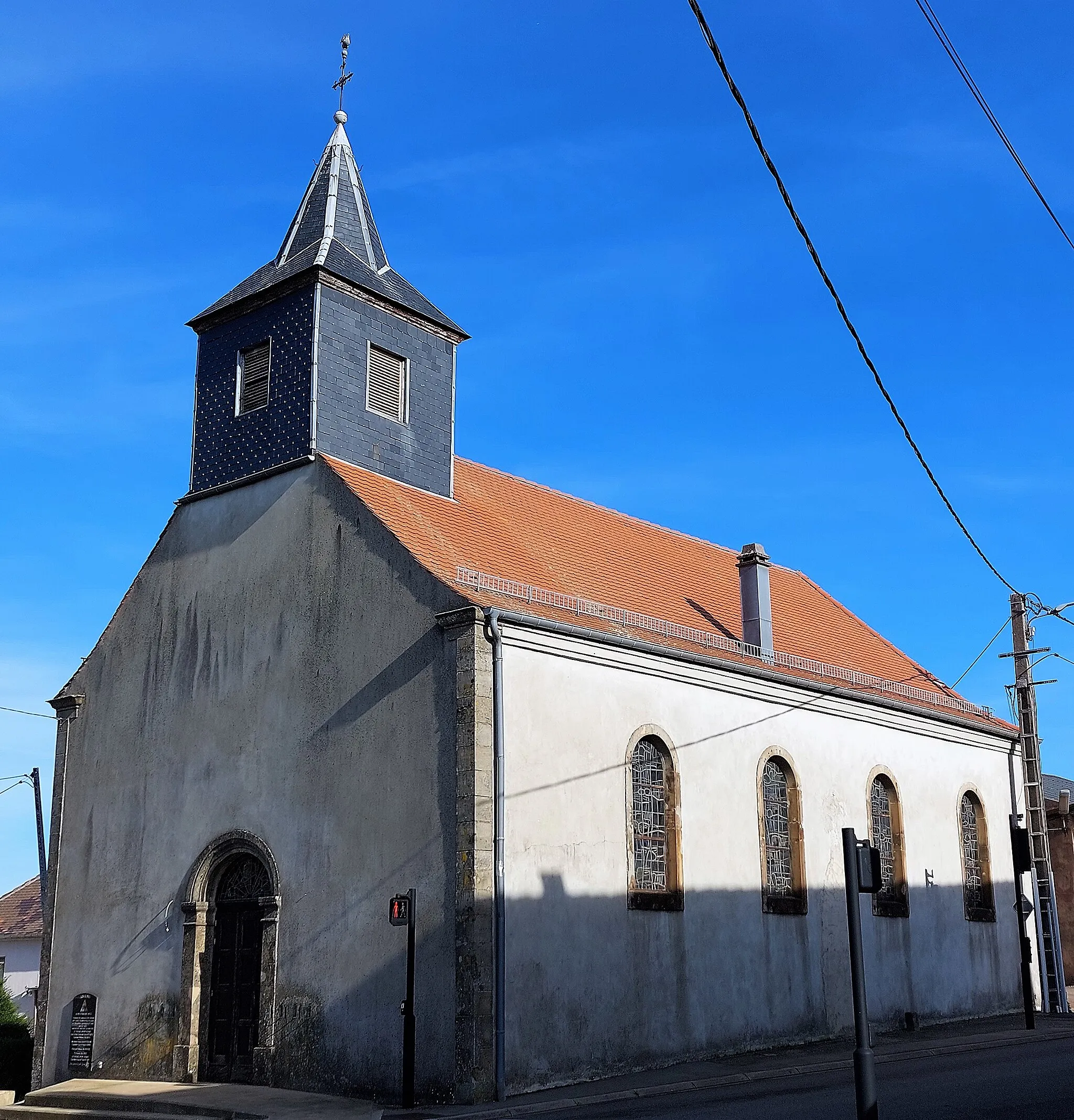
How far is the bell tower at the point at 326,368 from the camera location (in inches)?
782

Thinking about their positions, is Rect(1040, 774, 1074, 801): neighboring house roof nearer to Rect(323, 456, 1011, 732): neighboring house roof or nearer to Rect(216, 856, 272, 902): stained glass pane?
Rect(323, 456, 1011, 732): neighboring house roof

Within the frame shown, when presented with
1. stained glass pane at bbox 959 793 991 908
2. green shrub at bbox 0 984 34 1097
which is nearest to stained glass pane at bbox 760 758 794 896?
stained glass pane at bbox 959 793 991 908

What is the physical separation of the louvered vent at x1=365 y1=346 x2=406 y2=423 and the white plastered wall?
5128 mm

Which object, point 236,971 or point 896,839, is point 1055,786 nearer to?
point 896,839

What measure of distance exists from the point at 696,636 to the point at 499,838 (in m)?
6.78

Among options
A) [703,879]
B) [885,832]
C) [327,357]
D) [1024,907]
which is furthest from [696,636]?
[327,357]

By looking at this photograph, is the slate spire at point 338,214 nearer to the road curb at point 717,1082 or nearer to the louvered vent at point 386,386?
the louvered vent at point 386,386

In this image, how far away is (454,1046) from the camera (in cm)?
1532

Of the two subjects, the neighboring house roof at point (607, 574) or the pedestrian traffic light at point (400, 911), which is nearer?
the pedestrian traffic light at point (400, 911)

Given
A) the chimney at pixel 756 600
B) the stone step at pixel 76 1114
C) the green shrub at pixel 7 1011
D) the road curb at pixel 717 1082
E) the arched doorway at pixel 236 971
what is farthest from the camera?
the green shrub at pixel 7 1011

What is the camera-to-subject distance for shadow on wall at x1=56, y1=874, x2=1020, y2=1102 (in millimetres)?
16109

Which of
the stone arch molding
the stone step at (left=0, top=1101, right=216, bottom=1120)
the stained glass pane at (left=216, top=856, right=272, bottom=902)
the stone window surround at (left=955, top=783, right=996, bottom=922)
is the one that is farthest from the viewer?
the stone window surround at (left=955, top=783, right=996, bottom=922)

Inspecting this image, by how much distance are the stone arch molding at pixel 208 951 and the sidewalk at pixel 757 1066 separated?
3.11 meters

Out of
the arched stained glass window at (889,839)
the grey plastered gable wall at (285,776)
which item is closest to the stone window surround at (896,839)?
the arched stained glass window at (889,839)
